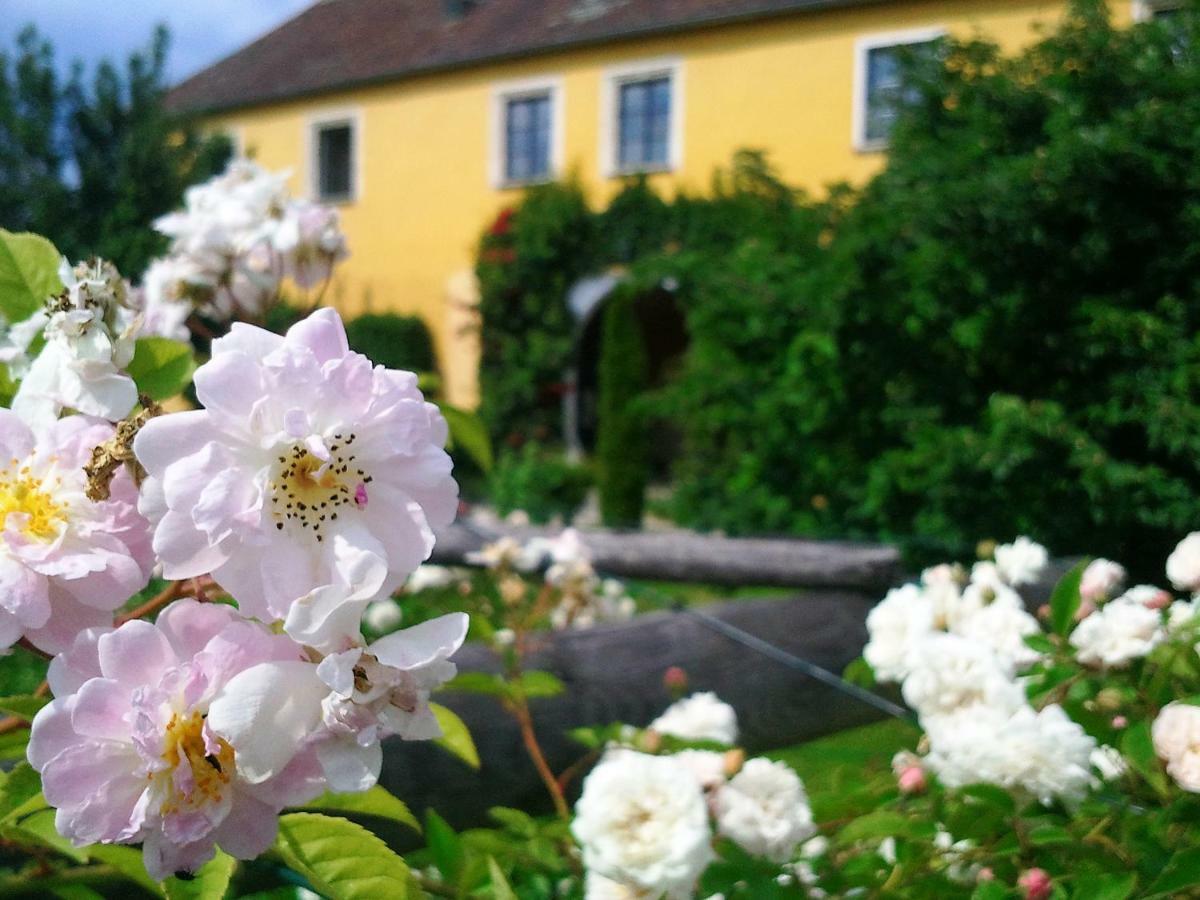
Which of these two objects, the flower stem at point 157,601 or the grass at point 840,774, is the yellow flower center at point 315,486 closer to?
the flower stem at point 157,601

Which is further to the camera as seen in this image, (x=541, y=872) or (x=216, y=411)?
(x=541, y=872)

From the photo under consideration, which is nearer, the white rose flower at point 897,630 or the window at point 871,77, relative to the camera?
the white rose flower at point 897,630

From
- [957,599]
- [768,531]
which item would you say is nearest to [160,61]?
[768,531]

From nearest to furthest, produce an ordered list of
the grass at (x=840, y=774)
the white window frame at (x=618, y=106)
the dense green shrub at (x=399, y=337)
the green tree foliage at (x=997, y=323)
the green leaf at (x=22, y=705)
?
1. the green leaf at (x=22, y=705)
2. the grass at (x=840, y=774)
3. the green tree foliage at (x=997, y=323)
4. the white window frame at (x=618, y=106)
5. the dense green shrub at (x=399, y=337)

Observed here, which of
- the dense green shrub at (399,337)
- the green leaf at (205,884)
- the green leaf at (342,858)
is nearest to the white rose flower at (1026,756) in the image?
the green leaf at (342,858)

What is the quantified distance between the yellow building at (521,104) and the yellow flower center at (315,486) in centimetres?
938

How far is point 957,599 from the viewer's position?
1443 mm

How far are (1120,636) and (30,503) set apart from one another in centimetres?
99

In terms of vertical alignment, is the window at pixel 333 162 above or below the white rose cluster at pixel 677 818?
above

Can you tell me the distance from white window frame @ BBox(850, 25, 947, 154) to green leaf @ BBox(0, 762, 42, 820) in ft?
33.2

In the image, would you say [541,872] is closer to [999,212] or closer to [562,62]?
[999,212]

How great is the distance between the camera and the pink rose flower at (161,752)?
0.57 m

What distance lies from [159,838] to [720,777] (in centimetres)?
55

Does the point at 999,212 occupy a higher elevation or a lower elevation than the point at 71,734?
higher
